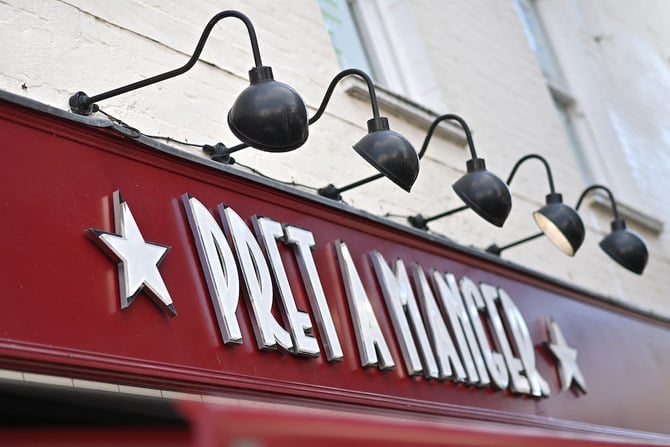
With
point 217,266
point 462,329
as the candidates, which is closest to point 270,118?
point 217,266

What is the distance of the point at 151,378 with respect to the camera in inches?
139

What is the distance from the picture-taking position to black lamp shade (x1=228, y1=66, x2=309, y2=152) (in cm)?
378

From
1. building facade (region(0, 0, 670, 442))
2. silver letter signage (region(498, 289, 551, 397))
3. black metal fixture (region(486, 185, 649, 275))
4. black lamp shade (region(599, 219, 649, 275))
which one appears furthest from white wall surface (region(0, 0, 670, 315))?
black lamp shade (region(599, 219, 649, 275))

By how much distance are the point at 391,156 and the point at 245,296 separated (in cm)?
75

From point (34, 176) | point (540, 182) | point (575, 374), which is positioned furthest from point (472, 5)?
point (34, 176)

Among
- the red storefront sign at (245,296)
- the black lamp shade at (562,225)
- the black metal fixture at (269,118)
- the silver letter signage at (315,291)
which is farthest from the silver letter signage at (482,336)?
the black metal fixture at (269,118)

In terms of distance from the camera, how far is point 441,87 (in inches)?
267

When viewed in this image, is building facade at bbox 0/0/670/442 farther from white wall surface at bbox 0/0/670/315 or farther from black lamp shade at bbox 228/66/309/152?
black lamp shade at bbox 228/66/309/152

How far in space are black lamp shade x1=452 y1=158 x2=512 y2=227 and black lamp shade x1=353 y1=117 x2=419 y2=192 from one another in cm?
72

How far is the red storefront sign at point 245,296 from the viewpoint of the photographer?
3.39m

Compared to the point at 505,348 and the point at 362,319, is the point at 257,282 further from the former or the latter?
the point at 505,348

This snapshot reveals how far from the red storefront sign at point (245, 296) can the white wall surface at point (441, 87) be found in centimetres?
40

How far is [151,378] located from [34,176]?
722mm

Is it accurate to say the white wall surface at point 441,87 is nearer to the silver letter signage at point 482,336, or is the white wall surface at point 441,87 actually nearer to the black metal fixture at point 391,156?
the silver letter signage at point 482,336
